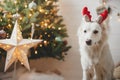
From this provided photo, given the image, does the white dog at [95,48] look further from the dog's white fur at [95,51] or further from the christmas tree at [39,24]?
the christmas tree at [39,24]

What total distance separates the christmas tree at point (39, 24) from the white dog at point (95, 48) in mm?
597

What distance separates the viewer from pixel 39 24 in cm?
243

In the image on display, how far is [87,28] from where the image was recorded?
183 cm

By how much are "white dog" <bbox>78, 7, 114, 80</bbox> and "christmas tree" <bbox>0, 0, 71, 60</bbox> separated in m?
0.60

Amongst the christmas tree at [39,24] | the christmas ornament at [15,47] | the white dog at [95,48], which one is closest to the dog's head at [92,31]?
the white dog at [95,48]

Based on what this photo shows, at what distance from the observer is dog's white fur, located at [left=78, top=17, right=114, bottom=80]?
1810mm

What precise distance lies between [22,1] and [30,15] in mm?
213

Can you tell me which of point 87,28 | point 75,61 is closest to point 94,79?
point 87,28

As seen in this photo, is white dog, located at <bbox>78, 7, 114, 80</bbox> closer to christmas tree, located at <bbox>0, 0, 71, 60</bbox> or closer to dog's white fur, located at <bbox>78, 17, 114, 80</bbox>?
dog's white fur, located at <bbox>78, 17, 114, 80</bbox>

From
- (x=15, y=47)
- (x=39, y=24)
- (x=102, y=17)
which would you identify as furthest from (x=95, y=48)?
(x=39, y=24)

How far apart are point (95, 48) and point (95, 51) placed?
0.08 feet

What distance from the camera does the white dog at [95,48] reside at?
181cm

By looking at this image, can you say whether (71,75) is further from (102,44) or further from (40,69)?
(102,44)

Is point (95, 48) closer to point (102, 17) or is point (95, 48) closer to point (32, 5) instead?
point (102, 17)
